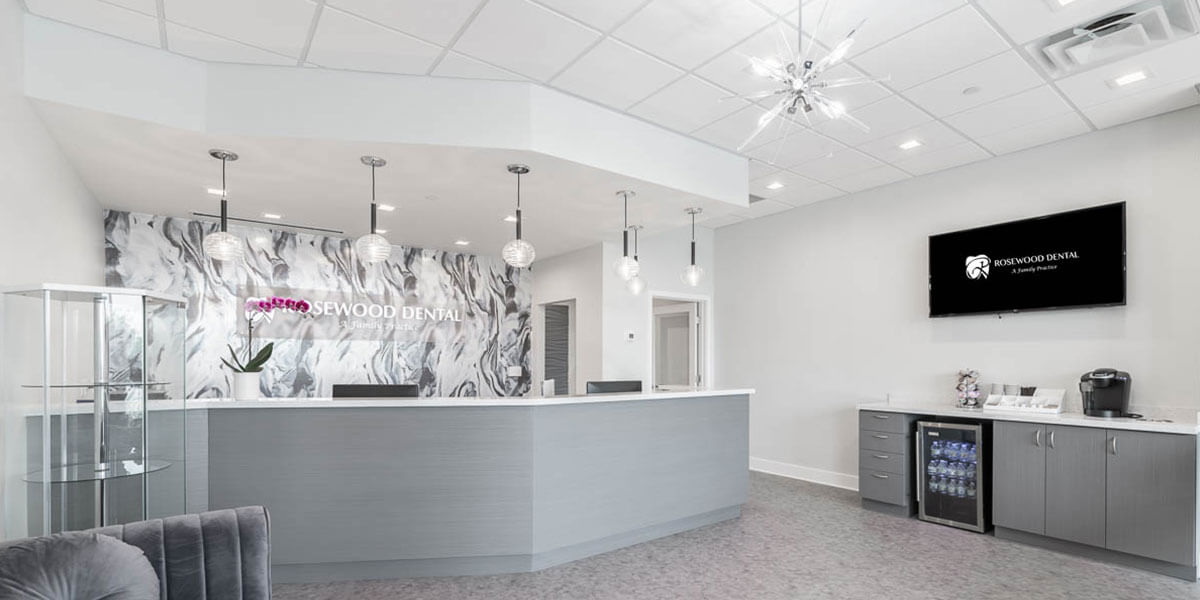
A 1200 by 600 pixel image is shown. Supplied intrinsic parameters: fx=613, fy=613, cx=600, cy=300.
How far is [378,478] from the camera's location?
12.3 ft

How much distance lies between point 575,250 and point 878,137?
3701 mm

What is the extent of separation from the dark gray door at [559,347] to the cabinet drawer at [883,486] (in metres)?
3.53

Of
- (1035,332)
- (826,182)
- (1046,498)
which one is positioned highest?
(826,182)

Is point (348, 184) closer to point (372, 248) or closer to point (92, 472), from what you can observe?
point (372, 248)

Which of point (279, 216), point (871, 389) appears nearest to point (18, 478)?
point (279, 216)

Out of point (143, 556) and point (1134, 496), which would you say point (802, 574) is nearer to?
point (1134, 496)

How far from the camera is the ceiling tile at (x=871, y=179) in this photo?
576 centimetres

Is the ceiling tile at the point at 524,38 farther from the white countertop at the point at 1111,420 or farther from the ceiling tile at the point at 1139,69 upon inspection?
the white countertop at the point at 1111,420

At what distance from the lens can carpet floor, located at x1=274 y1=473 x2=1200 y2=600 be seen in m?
3.59

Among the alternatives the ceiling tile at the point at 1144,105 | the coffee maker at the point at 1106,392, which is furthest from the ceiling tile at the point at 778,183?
the coffee maker at the point at 1106,392

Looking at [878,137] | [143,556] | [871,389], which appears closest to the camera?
[143,556]

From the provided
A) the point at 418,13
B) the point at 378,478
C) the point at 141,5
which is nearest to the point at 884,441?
the point at 378,478

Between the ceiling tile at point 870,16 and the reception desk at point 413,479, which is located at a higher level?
the ceiling tile at point 870,16

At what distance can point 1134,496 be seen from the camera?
406cm
